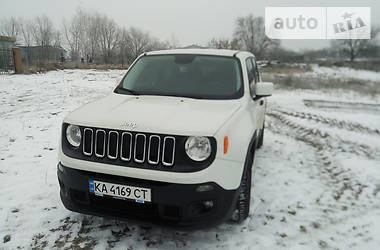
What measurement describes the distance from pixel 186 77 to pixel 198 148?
1.42 meters

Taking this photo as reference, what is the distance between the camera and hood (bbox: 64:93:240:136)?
2287 millimetres

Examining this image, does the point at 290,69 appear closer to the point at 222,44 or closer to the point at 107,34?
the point at 222,44

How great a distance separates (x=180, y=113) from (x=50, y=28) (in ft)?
209

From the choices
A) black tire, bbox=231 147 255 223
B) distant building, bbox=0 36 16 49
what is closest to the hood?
black tire, bbox=231 147 255 223

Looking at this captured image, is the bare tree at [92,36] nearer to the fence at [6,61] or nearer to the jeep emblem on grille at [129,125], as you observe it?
the fence at [6,61]

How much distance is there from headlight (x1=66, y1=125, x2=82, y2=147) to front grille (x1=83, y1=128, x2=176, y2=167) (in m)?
0.13

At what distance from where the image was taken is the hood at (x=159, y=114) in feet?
7.50

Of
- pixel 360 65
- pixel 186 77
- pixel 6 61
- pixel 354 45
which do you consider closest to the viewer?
pixel 186 77

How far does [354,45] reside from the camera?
28.1 metres

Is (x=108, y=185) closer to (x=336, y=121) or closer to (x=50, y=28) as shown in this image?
(x=336, y=121)

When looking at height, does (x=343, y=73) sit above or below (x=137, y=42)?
below

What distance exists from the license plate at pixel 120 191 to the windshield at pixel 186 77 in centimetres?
128

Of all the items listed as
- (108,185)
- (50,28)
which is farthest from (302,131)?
(50,28)

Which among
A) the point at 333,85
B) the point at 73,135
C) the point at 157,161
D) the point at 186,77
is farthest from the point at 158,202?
the point at 333,85
